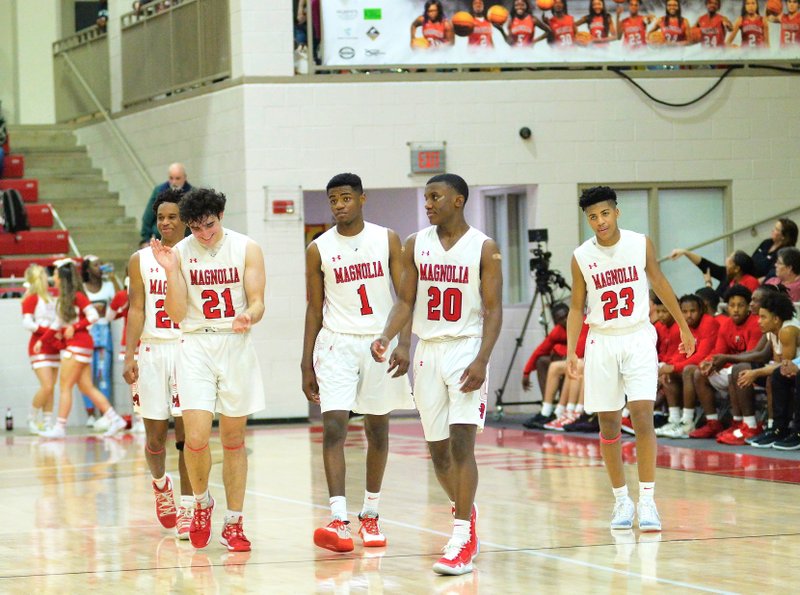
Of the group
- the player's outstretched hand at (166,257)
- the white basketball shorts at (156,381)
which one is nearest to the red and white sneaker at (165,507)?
the white basketball shorts at (156,381)

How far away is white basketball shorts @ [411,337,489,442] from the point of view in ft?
22.9

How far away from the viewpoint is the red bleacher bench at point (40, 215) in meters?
19.4

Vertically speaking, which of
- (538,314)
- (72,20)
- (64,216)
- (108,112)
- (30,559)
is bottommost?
(30,559)

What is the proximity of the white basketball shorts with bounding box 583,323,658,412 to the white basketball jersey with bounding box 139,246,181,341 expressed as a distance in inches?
96.3

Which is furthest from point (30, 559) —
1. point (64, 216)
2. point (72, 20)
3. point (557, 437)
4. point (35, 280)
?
point (72, 20)

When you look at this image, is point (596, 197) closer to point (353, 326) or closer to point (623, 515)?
point (353, 326)

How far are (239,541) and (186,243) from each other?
1.59 m

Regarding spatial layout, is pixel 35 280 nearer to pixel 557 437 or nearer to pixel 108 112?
pixel 108 112

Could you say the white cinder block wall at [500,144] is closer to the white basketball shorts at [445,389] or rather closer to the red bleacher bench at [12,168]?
the red bleacher bench at [12,168]

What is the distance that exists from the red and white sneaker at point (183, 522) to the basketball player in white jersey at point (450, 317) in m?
1.74

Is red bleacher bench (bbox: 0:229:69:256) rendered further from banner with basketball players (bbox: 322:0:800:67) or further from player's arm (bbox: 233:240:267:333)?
player's arm (bbox: 233:240:267:333)

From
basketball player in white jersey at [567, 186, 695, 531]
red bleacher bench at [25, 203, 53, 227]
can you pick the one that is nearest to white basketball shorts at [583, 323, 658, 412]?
basketball player in white jersey at [567, 186, 695, 531]

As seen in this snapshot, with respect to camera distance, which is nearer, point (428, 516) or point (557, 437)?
point (428, 516)

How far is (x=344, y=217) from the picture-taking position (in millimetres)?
7734
